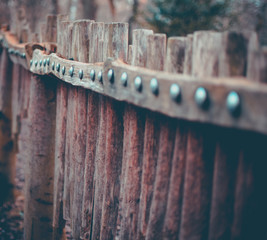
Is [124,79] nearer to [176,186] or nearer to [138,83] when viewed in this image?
[138,83]

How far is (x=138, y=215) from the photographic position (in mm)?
1646

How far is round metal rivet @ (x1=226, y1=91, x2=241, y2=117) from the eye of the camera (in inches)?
38.5

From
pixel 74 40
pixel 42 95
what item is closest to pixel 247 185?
pixel 74 40

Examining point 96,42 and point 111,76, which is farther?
point 96,42

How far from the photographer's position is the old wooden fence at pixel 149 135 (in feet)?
3.60

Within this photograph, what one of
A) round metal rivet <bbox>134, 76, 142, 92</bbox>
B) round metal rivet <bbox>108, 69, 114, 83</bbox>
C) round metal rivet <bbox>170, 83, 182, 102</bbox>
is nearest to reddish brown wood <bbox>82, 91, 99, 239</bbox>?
round metal rivet <bbox>108, 69, 114, 83</bbox>

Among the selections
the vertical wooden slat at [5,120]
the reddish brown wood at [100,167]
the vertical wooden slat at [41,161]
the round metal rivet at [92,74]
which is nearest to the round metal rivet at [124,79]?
the round metal rivet at [92,74]

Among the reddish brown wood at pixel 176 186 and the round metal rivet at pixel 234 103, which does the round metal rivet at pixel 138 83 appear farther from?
the round metal rivet at pixel 234 103

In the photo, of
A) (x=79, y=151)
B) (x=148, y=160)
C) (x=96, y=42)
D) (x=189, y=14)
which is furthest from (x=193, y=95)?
(x=189, y=14)

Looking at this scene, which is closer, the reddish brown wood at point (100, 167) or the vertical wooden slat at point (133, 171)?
the vertical wooden slat at point (133, 171)

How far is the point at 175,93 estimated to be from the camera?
116 centimetres

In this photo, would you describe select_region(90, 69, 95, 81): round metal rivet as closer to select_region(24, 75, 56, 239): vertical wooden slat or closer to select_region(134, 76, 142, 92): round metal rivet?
select_region(134, 76, 142, 92): round metal rivet

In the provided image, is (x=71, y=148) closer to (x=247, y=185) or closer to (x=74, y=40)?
(x=74, y=40)

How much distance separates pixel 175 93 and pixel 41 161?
5.67 feet
